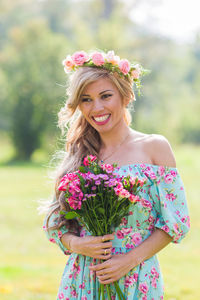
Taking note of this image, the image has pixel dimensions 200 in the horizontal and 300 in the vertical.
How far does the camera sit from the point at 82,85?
112 inches

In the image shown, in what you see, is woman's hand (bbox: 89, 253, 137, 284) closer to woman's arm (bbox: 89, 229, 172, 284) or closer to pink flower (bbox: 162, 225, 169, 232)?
woman's arm (bbox: 89, 229, 172, 284)

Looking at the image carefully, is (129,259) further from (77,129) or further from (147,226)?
(77,129)

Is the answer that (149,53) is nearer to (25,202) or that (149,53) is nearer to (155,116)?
(155,116)

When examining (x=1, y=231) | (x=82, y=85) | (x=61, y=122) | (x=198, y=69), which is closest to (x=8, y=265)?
(x=1, y=231)

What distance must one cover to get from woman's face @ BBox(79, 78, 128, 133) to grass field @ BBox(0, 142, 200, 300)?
0.58 m

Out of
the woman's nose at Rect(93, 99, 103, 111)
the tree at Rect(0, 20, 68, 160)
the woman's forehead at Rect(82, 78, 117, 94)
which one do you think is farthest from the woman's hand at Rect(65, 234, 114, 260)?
the tree at Rect(0, 20, 68, 160)

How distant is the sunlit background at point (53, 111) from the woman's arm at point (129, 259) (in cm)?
99

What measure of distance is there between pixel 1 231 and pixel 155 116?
2644cm

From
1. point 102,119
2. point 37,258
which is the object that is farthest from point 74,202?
point 37,258

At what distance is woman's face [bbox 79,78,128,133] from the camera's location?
285cm

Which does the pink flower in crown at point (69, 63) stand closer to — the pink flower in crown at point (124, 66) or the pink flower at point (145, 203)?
the pink flower in crown at point (124, 66)

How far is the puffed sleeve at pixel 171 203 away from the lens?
2.65 m

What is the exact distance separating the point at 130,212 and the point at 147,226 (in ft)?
0.47

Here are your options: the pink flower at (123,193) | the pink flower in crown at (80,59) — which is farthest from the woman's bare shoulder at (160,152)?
the pink flower in crown at (80,59)
